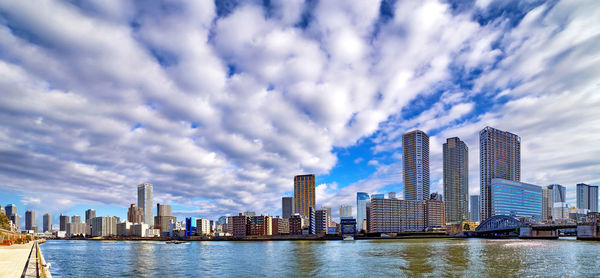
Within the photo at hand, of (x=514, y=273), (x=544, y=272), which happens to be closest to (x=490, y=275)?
(x=514, y=273)

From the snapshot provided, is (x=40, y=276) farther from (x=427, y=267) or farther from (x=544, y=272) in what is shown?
(x=544, y=272)

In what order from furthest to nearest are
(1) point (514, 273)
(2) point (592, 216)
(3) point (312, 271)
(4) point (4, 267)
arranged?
(2) point (592, 216)
(3) point (312, 271)
(1) point (514, 273)
(4) point (4, 267)

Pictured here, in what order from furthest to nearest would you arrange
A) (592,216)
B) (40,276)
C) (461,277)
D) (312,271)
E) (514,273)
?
(592,216) < (312,271) < (514,273) < (461,277) < (40,276)

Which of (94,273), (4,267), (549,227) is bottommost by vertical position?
(549,227)

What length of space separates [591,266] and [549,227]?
519 feet

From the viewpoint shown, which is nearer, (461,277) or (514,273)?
(461,277)

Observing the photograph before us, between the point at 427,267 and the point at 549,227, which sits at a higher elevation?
the point at 427,267

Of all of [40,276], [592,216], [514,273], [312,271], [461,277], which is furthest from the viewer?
[592,216]

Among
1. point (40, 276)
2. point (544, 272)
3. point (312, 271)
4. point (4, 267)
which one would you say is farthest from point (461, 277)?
point (4, 267)

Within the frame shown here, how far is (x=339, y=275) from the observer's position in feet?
172

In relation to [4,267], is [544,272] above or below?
below

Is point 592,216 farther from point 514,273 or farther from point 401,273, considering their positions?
point 401,273

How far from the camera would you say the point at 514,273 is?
5109cm

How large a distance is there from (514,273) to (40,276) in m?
62.9
